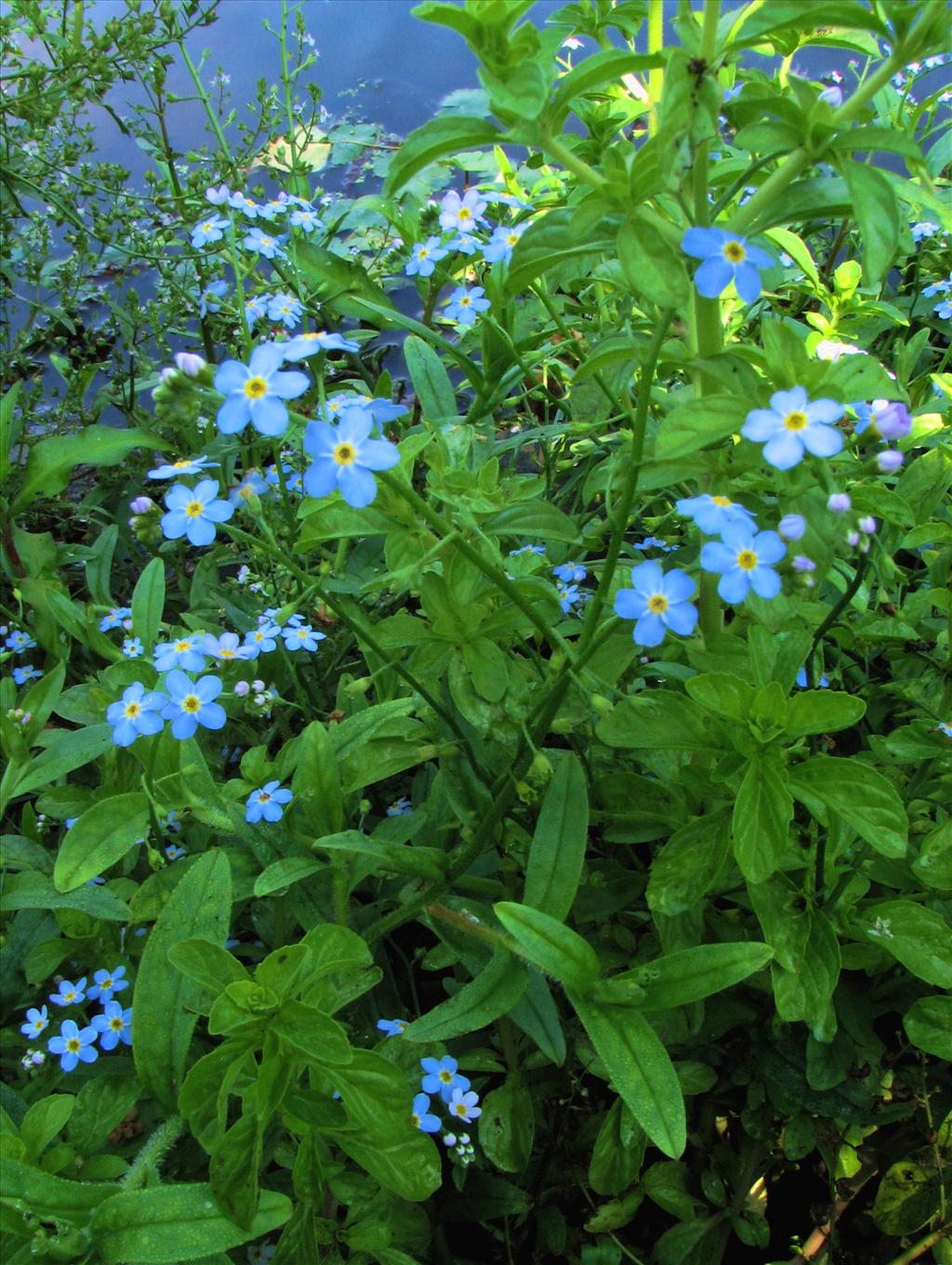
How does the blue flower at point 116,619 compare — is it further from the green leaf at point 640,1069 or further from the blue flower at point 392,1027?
the green leaf at point 640,1069

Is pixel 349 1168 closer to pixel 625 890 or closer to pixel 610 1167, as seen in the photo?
pixel 610 1167

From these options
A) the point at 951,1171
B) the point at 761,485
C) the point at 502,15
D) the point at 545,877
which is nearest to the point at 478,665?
the point at 545,877

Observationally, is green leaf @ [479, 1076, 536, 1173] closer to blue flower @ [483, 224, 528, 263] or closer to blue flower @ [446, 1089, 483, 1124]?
blue flower @ [446, 1089, 483, 1124]

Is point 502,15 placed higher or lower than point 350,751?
higher

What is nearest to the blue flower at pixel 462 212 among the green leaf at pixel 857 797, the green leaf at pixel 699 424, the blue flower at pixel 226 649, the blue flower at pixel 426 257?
the blue flower at pixel 426 257

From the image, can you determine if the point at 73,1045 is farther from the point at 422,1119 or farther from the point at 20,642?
the point at 20,642
